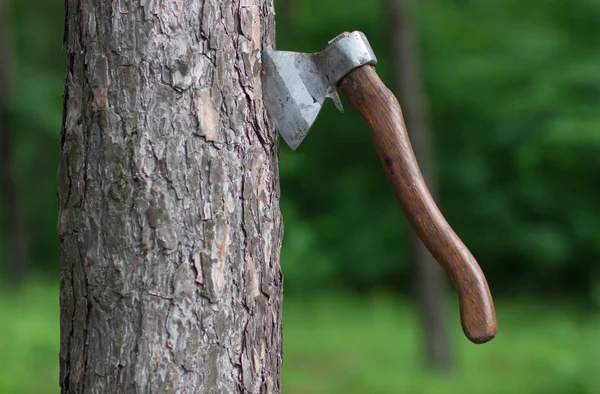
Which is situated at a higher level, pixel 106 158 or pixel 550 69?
pixel 550 69

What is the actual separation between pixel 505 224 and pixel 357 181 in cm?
224

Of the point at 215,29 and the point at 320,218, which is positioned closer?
the point at 215,29

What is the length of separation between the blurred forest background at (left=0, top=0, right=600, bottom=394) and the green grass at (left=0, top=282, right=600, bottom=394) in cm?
3

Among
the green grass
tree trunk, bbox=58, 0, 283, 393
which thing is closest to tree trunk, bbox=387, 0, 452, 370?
the green grass

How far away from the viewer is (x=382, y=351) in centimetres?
686

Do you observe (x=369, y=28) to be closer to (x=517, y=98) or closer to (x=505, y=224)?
(x=517, y=98)

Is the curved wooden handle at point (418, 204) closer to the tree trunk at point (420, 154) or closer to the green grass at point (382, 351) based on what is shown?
the green grass at point (382, 351)

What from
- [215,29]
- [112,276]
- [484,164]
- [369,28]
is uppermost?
[369,28]

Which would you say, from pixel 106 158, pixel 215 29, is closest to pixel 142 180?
pixel 106 158

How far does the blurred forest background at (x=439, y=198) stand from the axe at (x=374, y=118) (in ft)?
14.3

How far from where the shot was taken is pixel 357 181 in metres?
10.5

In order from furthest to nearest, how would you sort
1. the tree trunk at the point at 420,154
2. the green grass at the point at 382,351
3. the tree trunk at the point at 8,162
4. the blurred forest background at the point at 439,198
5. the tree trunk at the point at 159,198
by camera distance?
the tree trunk at the point at 8,162 < the blurred forest background at the point at 439,198 < the tree trunk at the point at 420,154 < the green grass at the point at 382,351 < the tree trunk at the point at 159,198

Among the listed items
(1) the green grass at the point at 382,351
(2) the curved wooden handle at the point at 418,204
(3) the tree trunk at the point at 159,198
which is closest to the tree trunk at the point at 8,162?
(1) the green grass at the point at 382,351

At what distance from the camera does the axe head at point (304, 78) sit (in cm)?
147
